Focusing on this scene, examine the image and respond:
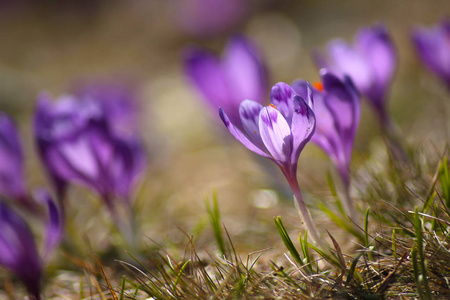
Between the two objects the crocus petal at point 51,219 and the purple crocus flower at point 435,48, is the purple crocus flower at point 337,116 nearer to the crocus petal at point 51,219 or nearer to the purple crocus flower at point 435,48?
the purple crocus flower at point 435,48

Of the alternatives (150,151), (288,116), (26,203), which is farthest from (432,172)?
(150,151)

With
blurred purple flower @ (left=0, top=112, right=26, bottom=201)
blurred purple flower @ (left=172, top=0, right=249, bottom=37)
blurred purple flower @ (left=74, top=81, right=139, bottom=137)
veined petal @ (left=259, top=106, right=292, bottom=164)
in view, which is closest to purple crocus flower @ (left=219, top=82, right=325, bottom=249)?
veined petal @ (left=259, top=106, right=292, bottom=164)

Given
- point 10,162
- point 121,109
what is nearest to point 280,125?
point 10,162

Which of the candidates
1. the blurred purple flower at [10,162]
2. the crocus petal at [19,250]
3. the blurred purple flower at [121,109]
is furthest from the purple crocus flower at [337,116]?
the blurred purple flower at [121,109]

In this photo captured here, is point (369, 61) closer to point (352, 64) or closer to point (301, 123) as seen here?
point (352, 64)

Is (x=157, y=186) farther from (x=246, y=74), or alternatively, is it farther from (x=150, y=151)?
(x=246, y=74)

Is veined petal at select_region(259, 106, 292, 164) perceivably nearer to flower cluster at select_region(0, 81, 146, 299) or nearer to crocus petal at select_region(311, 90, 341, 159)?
crocus petal at select_region(311, 90, 341, 159)
